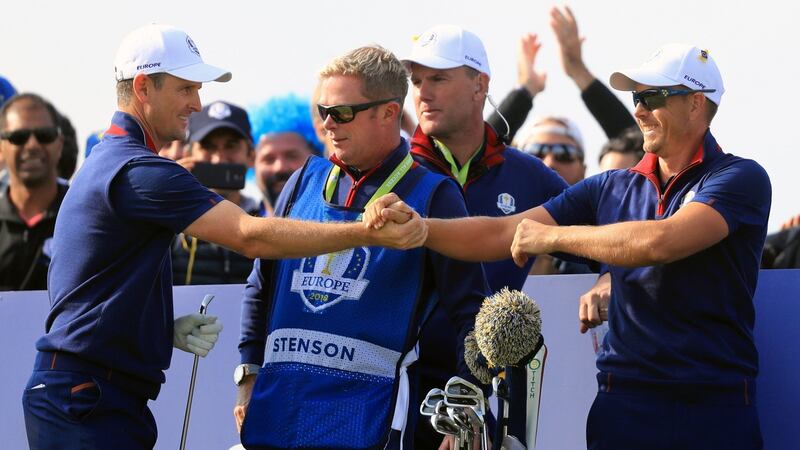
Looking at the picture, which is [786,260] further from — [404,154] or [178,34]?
[178,34]

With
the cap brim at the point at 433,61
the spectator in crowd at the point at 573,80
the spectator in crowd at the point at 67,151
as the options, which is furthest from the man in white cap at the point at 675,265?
the spectator in crowd at the point at 67,151

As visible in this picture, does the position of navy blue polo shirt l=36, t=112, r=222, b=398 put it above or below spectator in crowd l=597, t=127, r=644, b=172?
below

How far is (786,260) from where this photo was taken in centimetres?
880

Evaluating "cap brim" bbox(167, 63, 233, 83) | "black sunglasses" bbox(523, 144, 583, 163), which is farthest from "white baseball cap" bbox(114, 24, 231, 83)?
"black sunglasses" bbox(523, 144, 583, 163)

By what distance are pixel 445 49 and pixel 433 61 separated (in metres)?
0.14

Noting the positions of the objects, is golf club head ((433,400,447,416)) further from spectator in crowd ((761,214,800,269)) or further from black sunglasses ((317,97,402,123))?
spectator in crowd ((761,214,800,269))

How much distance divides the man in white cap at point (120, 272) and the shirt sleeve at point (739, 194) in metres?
1.20

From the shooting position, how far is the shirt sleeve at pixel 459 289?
233 inches

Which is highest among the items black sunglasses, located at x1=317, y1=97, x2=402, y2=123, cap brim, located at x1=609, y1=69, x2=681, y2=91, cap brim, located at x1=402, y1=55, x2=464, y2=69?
cap brim, located at x1=402, y1=55, x2=464, y2=69

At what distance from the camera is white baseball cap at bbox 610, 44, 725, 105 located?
6094mm

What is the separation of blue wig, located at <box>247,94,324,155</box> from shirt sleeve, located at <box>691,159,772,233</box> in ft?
17.9

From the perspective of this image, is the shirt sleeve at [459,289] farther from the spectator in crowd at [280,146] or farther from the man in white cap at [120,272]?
the spectator in crowd at [280,146]

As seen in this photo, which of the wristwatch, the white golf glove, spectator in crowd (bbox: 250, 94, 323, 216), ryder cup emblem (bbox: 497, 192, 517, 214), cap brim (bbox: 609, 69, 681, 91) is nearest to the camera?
cap brim (bbox: 609, 69, 681, 91)

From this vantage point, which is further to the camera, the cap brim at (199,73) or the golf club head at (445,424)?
the cap brim at (199,73)
